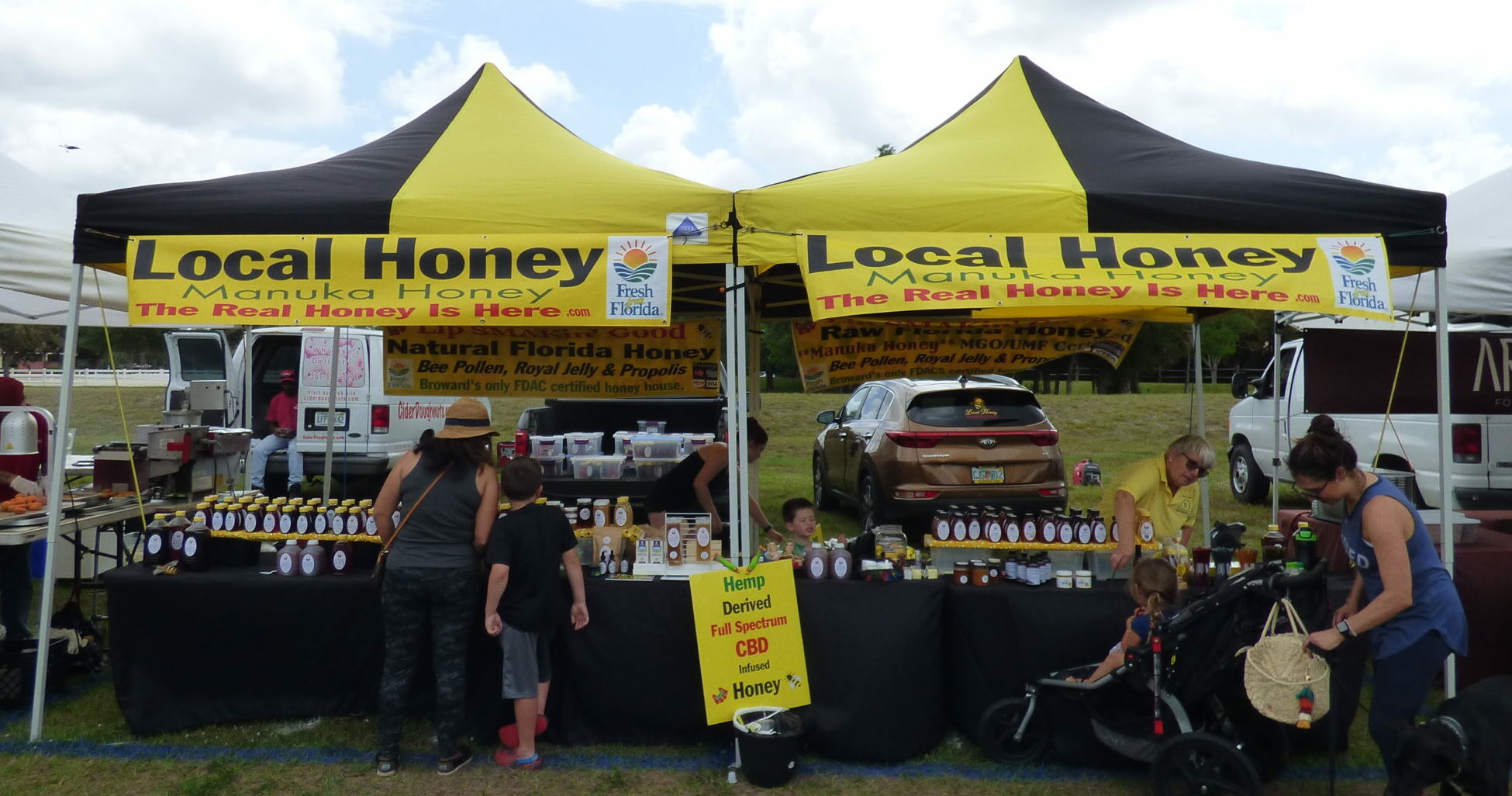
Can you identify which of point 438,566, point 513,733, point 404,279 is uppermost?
point 404,279

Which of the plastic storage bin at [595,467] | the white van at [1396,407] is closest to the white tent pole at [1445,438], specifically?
the white van at [1396,407]

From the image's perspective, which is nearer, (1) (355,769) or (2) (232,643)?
(1) (355,769)

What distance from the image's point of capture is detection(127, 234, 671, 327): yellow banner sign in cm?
390

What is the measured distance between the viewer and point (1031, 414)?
8383mm

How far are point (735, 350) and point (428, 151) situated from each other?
1.89 meters

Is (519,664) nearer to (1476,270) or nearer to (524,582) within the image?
(524,582)

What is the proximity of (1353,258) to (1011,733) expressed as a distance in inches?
95.8

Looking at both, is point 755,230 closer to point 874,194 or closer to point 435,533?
point 874,194

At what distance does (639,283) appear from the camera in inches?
155

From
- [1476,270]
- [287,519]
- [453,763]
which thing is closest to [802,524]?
[453,763]

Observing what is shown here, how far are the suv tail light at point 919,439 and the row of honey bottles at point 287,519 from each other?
4.89 meters

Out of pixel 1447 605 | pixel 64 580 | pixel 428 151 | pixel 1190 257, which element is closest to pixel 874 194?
pixel 1190 257

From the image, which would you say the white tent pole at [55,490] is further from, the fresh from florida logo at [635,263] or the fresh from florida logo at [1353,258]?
the fresh from florida logo at [1353,258]

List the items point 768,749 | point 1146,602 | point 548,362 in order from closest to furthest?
point 1146,602 → point 768,749 → point 548,362
